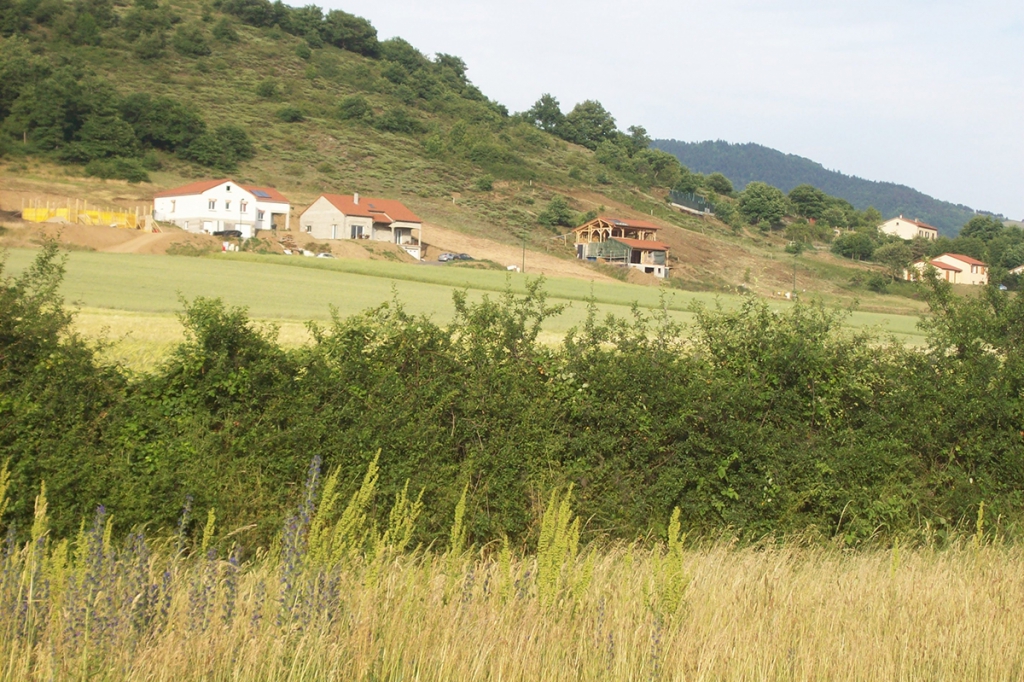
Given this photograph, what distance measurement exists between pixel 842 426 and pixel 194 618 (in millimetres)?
6971

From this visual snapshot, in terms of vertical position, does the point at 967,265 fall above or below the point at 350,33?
below

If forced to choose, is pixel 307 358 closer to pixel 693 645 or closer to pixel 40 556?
pixel 40 556

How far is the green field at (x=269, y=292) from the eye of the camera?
1540 centimetres

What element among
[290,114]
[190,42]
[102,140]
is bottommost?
[102,140]

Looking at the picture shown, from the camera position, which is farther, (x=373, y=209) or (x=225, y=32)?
(x=225, y=32)

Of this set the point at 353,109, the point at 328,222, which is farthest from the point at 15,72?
the point at 353,109

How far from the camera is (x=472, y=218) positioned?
97688 mm

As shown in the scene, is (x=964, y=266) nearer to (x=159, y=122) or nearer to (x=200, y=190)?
(x=200, y=190)

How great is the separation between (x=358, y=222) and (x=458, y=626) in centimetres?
7806

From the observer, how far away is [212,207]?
7625cm

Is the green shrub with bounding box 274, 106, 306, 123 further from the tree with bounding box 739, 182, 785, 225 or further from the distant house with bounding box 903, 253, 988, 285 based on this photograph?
the distant house with bounding box 903, 253, 988, 285

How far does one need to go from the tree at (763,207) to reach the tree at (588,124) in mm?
34729

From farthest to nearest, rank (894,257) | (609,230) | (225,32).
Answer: (225,32) → (894,257) → (609,230)

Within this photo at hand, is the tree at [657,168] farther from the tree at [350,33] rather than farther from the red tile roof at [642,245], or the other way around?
the red tile roof at [642,245]
